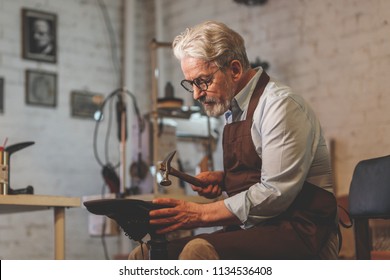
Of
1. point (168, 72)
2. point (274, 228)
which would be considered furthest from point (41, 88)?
point (274, 228)

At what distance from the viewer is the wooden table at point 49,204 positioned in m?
2.71

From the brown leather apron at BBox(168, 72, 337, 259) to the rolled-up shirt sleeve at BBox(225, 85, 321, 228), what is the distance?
46 mm

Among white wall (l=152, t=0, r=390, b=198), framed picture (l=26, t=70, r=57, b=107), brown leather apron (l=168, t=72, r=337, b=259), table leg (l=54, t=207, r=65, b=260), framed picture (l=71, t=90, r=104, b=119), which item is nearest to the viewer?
brown leather apron (l=168, t=72, r=337, b=259)

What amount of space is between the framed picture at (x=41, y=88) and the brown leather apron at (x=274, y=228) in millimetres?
2898

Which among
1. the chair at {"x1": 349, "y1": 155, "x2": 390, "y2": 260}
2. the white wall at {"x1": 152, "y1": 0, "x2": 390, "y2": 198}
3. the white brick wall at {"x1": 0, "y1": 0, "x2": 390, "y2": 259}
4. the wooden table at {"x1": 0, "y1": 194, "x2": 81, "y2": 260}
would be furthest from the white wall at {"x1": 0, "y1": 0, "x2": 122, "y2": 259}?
the chair at {"x1": 349, "y1": 155, "x2": 390, "y2": 260}

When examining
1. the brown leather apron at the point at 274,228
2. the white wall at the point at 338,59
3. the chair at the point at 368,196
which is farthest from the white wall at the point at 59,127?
the brown leather apron at the point at 274,228

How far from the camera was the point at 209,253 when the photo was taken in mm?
1860

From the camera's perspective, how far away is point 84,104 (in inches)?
198

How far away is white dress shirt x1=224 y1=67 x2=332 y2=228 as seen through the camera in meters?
1.92

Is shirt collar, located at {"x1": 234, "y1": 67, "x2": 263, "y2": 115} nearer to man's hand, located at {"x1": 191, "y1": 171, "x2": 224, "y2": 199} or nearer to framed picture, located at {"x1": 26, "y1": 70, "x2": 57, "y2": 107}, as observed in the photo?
man's hand, located at {"x1": 191, "y1": 171, "x2": 224, "y2": 199}

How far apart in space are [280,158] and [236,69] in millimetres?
396
